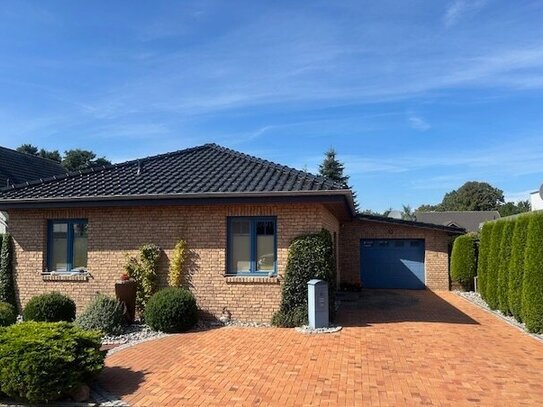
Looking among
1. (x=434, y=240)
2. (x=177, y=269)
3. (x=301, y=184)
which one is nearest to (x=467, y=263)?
(x=434, y=240)

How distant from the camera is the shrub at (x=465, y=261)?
19750mm

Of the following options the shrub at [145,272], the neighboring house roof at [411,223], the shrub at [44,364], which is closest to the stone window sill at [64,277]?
the shrub at [145,272]

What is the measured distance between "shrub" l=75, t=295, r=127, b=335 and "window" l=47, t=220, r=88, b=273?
2.24 meters

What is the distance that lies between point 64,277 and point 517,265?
11701mm

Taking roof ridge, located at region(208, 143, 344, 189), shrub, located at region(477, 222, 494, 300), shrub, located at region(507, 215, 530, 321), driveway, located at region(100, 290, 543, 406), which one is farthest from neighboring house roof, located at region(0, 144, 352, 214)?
shrub, located at region(477, 222, 494, 300)

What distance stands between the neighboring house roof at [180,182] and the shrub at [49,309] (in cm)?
253

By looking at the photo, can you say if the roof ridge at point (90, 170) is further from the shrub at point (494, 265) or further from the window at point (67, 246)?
the shrub at point (494, 265)

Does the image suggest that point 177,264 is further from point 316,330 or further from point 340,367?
point 340,367

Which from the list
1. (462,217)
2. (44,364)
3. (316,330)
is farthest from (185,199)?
(462,217)

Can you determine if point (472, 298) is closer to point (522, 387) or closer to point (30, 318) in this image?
point (522, 387)

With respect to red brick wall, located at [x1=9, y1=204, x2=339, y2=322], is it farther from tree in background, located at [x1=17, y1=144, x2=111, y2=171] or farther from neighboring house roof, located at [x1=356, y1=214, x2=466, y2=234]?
tree in background, located at [x1=17, y1=144, x2=111, y2=171]

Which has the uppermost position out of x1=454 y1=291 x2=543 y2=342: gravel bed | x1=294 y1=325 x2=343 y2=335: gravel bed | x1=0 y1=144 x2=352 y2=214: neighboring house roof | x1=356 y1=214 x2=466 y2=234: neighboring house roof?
x1=0 y1=144 x2=352 y2=214: neighboring house roof

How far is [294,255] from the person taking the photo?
11508mm

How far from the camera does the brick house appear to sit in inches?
463
